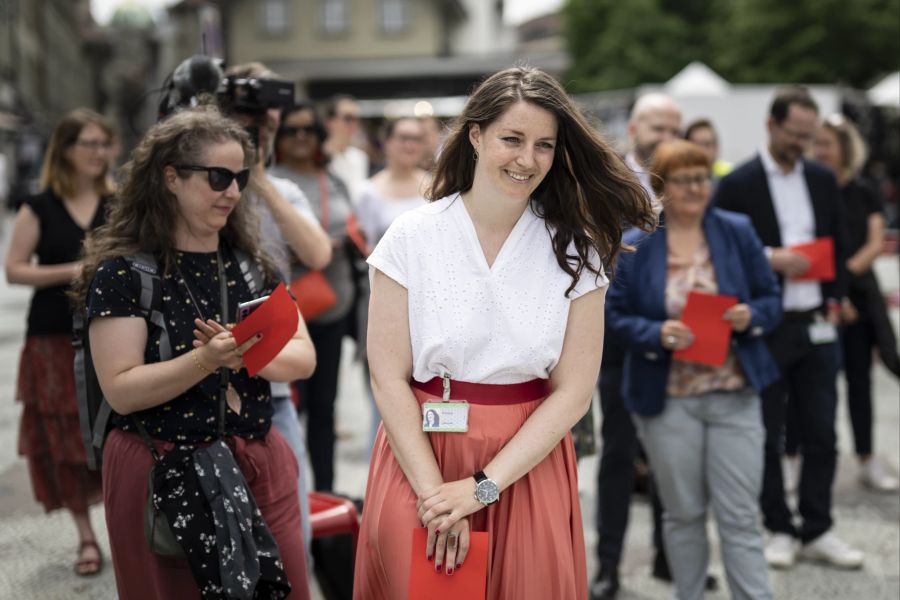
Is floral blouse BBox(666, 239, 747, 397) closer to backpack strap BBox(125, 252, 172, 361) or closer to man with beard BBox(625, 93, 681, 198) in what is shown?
man with beard BBox(625, 93, 681, 198)

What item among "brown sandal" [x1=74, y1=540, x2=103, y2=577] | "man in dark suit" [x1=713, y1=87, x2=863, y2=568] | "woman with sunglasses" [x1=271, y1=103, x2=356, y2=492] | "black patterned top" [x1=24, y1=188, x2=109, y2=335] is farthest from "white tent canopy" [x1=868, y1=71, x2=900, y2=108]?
"brown sandal" [x1=74, y1=540, x2=103, y2=577]

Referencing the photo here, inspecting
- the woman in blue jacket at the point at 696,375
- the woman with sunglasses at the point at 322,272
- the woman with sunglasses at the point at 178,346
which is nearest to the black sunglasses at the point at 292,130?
the woman with sunglasses at the point at 322,272

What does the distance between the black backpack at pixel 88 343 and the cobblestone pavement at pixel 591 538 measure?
356 mm

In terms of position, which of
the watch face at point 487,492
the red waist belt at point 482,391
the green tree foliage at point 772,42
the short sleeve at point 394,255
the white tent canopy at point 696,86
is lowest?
the watch face at point 487,492

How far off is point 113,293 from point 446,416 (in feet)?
3.28

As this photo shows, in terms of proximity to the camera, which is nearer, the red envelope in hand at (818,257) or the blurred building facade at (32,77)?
the red envelope in hand at (818,257)

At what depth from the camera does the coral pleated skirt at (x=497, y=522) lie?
8.85 ft

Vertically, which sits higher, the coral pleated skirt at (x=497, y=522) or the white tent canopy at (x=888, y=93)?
the white tent canopy at (x=888, y=93)

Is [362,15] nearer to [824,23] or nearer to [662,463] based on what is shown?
[824,23]

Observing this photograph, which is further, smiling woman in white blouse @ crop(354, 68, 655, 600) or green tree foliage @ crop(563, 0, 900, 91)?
green tree foliage @ crop(563, 0, 900, 91)

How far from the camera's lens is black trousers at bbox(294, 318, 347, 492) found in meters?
5.45

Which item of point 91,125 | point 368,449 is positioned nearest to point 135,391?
point 91,125

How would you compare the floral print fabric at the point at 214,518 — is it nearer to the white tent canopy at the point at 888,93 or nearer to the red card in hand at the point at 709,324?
the red card in hand at the point at 709,324

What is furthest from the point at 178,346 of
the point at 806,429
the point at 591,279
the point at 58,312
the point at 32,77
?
the point at 32,77
